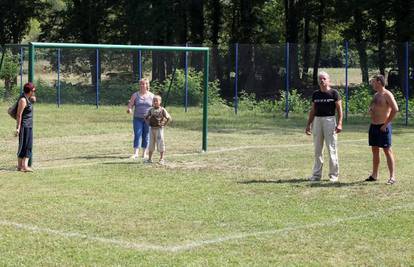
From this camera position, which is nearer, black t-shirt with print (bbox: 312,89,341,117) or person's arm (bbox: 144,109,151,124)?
black t-shirt with print (bbox: 312,89,341,117)

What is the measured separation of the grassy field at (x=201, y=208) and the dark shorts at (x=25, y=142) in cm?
42

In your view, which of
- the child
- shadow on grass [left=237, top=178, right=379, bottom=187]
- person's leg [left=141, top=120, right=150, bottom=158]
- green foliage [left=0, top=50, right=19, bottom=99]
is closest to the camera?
shadow on grass [left=237, top=178, right=379, bottom=187]

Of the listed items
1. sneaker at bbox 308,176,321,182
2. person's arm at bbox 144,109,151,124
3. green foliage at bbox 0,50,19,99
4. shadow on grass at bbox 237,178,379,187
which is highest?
green foliage at bbox 0,50,19,99

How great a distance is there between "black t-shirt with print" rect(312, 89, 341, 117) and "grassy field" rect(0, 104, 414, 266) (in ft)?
3.86

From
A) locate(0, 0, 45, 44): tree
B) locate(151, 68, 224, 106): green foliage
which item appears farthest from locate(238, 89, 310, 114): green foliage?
locate(0, 0, 45, 44): tree

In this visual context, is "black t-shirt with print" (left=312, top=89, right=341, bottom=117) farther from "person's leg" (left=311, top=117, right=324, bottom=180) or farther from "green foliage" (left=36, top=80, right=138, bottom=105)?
"green foliage" (left=36, top=80, right=138, bottom=105)

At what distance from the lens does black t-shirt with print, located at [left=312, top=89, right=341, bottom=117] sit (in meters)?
13.9

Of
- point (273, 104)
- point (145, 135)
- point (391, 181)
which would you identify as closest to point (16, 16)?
point (273, 104)

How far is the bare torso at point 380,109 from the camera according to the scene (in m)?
13.6

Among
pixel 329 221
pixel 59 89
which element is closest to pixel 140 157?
pixel 329 221

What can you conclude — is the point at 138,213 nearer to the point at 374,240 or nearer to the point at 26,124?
the point at 374,240

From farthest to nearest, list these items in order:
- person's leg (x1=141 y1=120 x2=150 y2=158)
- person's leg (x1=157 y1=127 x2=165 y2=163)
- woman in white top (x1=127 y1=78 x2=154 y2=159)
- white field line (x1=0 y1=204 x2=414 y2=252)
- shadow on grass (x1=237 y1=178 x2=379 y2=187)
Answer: person's leg (x1=141 y1=120 x2=150 y2=158), woman in white top (x1=127 y1=78 x2=154 y2=159), person's leg (x1=157 y1=127 x2=165 y2=163), shadow on grass (x1=237 y1=178 x2=379 y2=187), white field line (x1=0 y1=204 x2=414 y2=252)

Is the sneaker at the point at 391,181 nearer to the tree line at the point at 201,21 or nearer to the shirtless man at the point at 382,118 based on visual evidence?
the shirtless man at the point at 382,118

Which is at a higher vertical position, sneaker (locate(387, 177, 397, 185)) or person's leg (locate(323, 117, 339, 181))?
person's leg (locate(323, 117, 339, 181))
